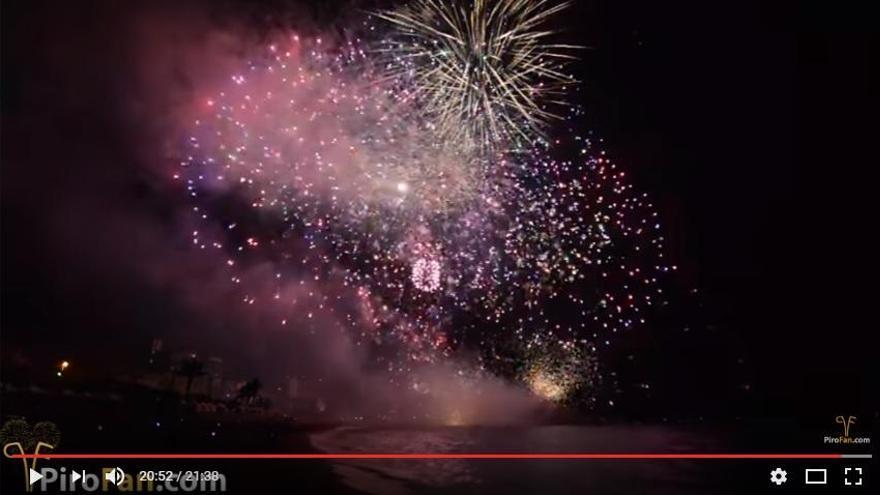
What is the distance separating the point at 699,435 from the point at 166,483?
57.7 meters

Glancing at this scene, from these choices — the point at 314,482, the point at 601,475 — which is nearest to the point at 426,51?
the point at 314,482

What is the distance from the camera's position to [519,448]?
44375mm

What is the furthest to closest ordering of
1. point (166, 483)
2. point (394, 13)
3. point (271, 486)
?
point (271, 486) → point (394, 13) → point (166, 483)

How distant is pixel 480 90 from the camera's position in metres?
16.8

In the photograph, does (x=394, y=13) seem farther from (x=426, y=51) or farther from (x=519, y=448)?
(x=519, y=448)

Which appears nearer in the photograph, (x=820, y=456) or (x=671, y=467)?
(x=820, y=456)

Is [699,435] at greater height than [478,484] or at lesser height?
lesser

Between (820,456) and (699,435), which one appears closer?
(820,456)

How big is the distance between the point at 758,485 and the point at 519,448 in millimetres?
21595

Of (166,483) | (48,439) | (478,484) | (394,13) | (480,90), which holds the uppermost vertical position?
(394,13)

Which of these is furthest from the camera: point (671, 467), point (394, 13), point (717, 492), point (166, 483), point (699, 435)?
point (699, 435)

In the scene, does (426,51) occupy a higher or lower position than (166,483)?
higher

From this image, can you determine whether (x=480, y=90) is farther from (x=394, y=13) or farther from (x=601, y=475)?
(x=601, y=475)

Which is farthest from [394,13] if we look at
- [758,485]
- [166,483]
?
[758,485]
